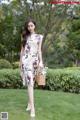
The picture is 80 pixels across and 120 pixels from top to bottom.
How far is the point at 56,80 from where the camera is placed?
10.1 meters

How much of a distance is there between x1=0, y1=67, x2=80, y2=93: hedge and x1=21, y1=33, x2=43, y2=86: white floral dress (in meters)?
3.45

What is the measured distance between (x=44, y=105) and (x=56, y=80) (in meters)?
2.76

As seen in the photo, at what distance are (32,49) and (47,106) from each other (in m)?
1.21

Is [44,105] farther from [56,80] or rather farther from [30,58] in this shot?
[56,80]

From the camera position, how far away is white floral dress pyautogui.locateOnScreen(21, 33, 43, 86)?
665cm

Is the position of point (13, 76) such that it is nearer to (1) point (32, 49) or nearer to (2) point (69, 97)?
(2) point (69, 97)

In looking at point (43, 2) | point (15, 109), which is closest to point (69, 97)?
point (15, 109)

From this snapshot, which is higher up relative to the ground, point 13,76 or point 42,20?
point 42,20

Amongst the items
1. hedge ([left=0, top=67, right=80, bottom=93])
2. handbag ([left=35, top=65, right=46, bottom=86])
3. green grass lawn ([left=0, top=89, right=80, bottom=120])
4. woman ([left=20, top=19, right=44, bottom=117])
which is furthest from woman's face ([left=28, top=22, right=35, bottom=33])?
hedge ([left=0, top=67, right=80, bottom=93])

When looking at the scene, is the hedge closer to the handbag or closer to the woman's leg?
the handbag

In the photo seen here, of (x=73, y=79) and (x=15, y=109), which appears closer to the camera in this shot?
(x=15, y=109)

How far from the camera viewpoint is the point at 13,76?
10.2m

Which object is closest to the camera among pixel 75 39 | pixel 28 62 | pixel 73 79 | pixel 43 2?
pixel 28 62

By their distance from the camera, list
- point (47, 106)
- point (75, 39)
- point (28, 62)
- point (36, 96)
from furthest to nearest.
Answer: point (75, 39) < point (36, 96) < point (47, 106) < point (28, 62)
